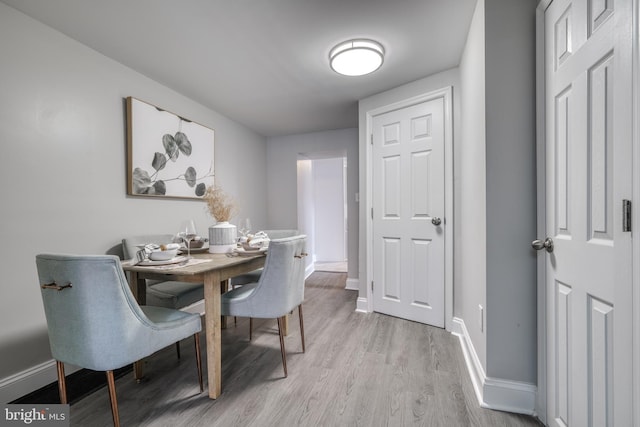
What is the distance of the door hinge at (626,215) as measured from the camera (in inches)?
31.7

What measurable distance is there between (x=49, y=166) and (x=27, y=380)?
1.31m

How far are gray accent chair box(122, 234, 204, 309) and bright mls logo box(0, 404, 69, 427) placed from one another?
0.74 metres

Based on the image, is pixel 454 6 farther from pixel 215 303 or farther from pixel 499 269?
pixel 215 303

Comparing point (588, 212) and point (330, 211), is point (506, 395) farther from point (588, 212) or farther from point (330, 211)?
point (330, 211)

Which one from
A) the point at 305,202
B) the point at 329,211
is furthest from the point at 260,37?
the point at 329,211

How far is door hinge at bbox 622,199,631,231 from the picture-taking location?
0.81m

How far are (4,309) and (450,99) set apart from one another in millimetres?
3432

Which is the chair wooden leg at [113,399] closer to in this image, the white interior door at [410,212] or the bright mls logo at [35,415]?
the bright mls logo at [35,415]

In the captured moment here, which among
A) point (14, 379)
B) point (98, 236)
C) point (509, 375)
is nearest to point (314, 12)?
point (98, 236)

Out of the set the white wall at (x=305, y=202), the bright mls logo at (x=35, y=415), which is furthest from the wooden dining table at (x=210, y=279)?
the white wall at (x=305, y=202)

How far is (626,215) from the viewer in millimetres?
812

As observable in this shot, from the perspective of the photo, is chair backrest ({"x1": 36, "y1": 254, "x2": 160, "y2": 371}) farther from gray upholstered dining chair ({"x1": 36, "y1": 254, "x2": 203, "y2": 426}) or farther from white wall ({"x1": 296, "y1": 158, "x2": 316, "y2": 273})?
white wall ({"x1": 296, "y1": 158, "x2": 316, "y2": 273})

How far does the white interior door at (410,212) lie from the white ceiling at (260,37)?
1.46 feet

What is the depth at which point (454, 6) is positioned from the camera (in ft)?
5.46
